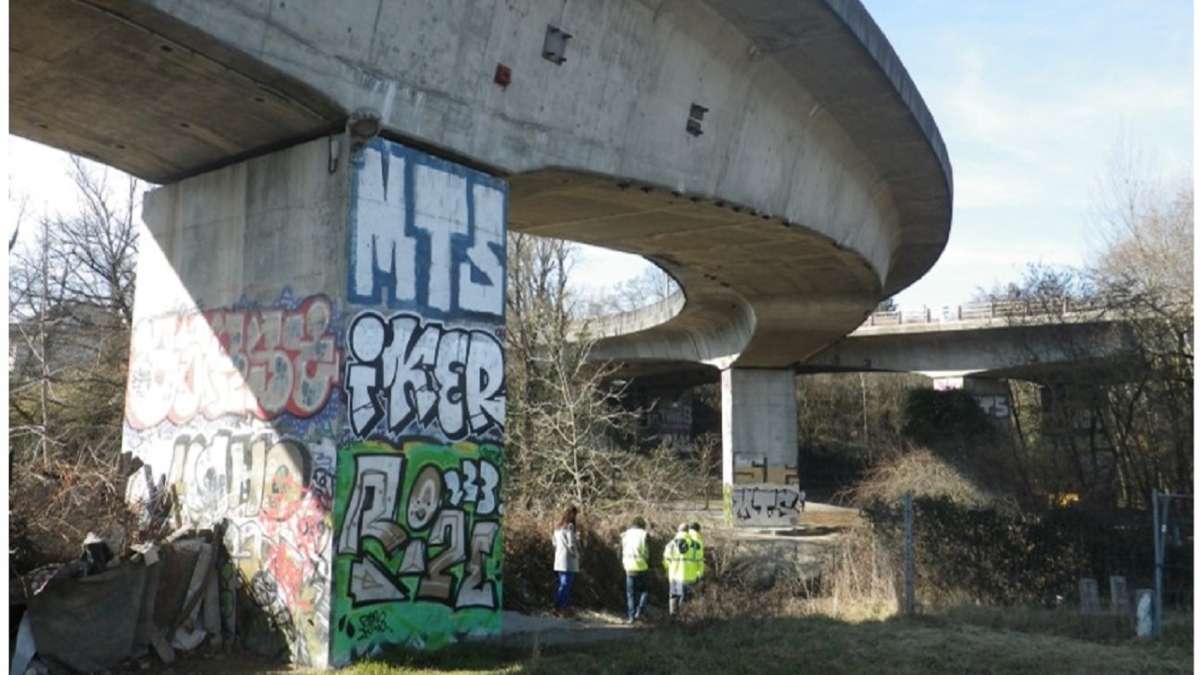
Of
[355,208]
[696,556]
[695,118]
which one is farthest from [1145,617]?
[355,208]

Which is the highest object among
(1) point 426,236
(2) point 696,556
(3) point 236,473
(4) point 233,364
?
(1) point 426,236

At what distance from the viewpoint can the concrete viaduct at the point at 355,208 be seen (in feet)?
29.2

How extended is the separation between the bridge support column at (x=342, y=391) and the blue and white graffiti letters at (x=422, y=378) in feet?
0.06

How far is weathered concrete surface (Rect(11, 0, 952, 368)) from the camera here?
8.55 metres

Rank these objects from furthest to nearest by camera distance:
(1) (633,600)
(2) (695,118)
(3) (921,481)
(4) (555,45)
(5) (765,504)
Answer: (5) (765,504) < (3) (921,481) < (1) (633,600) < (2) (695,118) < (4) (555,45)

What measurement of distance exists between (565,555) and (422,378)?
18.2 feet

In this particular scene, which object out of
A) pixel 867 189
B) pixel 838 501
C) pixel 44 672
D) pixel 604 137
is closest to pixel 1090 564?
pixel 867 189

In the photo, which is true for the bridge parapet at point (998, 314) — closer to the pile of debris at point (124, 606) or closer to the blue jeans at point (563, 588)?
the blue jeans at point (563, 588)

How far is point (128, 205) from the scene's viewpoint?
27391 millimetres

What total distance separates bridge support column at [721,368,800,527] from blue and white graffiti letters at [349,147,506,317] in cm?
2394

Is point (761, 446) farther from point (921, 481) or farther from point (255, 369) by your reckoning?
point (255, 369)

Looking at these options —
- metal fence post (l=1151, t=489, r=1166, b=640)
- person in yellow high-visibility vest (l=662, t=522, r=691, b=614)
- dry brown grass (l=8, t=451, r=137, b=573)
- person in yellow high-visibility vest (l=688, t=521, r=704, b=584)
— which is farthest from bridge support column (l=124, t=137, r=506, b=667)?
metal fence post (l=1151, t=489, r=1166, b=640)

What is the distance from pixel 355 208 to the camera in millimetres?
9359

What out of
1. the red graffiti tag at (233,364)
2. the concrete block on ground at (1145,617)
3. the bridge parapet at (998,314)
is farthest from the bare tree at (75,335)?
the bridge parapet at (998,314)
